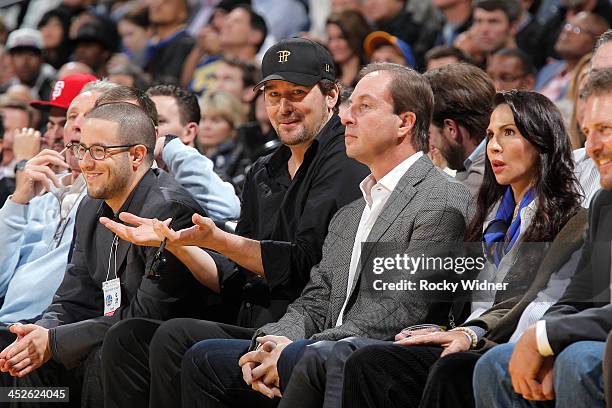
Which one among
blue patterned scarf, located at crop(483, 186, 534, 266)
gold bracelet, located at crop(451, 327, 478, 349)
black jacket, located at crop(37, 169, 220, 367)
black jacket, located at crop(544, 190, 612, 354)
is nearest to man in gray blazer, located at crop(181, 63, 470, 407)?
blue patterned scarf, located at crop(483, 186, 534, 266)

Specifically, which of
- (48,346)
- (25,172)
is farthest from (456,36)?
(48,346)

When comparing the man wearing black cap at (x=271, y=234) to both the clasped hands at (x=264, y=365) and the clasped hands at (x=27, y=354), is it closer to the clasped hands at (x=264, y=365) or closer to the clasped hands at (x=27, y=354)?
the clasped hands at (x=264, y=365)

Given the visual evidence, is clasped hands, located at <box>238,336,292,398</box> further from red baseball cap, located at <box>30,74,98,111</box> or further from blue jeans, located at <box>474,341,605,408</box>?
red baseball cap, located at <box>30,74,98,111</box>

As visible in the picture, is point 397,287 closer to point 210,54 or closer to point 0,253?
point 0,253

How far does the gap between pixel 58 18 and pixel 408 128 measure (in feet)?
26.8

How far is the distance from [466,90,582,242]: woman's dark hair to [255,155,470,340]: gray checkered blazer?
127mm

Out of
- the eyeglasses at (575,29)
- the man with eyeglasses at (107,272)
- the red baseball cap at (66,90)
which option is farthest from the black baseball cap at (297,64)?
the eyeglasses at (575,29)

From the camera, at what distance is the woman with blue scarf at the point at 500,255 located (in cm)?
341

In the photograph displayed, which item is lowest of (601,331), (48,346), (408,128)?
(48,346)

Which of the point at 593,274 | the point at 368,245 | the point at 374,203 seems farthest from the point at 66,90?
the point at 593,274

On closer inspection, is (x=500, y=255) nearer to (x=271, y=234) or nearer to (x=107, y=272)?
(x=271, y=234)

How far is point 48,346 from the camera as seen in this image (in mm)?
4555

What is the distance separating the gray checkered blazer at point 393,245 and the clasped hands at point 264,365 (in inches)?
4.2

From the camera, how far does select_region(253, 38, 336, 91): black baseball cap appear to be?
15.3 feet
